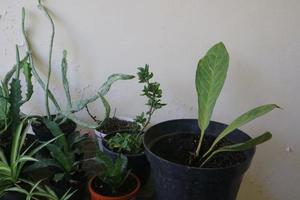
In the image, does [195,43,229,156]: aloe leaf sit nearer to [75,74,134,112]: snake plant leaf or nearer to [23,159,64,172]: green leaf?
[75,74,134,112]: snake plant leaf

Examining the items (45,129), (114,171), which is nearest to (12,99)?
(45,129)

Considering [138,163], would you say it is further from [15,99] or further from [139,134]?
[15,99]

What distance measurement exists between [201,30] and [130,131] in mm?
372

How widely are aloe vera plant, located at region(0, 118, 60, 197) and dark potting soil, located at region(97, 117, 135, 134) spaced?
0.20m

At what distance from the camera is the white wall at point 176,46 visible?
96cm

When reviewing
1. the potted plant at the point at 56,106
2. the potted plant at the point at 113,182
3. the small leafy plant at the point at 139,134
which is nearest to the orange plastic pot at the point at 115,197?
the potted plant at the point at 113,182

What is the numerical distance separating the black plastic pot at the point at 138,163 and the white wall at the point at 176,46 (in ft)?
0.68

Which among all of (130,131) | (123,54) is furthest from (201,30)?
(130,131)

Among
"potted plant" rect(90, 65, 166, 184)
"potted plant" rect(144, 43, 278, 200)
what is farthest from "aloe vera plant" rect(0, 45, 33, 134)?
"potted plant" rect(144, 43, 278, 200)

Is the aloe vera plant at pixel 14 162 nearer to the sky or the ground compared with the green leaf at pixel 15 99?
nearer to the ground

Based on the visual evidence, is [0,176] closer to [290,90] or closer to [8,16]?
[8,16]

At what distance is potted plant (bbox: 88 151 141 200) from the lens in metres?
0.80

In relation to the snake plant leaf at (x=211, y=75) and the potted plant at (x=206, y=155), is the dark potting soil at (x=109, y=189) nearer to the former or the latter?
the potted plant at (x=206, y=155)

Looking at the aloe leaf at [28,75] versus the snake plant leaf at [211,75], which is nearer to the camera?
the snake plant leaf at [211,75]
